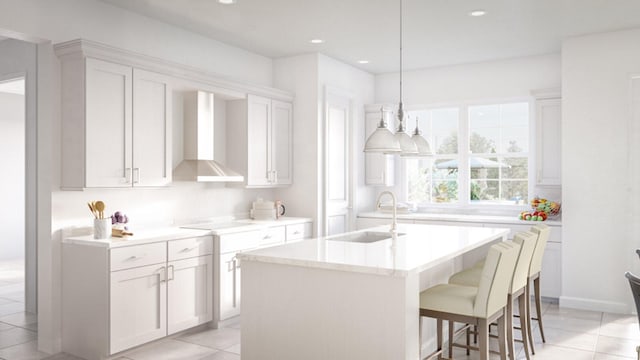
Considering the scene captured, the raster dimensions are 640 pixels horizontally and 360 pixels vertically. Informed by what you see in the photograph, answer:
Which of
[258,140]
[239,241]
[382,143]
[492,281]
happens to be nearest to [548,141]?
[382,143]

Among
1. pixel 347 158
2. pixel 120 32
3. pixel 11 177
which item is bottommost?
pixel 11 177

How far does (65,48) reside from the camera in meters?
3.80

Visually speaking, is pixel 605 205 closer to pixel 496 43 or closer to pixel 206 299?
pixel 496 43

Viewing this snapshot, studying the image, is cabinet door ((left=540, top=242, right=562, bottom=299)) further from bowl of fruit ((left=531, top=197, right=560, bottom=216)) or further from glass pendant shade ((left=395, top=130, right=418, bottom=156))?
glass pendant shade ((left=395, top=130, right=418, bottom=156))

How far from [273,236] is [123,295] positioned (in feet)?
5.98

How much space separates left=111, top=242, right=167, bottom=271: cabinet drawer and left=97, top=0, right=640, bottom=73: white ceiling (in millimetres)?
2025

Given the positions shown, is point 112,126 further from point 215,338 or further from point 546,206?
point 546,206

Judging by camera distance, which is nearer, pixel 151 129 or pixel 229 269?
pixel 151 129

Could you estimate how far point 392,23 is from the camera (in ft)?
Result: 15.6

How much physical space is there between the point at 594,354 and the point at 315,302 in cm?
247

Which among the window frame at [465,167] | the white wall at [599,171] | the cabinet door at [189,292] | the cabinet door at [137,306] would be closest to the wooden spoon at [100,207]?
the cabinet door at [137,306]

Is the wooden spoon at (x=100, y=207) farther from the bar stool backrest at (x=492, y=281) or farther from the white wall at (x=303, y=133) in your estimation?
the bar stool backrest at (x=492, y=281)

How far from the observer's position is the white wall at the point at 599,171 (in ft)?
16.8

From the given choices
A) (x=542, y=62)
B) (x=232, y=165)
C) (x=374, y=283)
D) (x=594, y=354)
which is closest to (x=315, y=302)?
(x=374, y=283)
